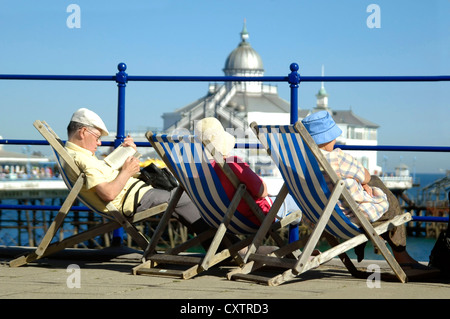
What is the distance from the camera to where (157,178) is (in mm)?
5152

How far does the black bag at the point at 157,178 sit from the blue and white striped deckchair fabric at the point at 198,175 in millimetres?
578

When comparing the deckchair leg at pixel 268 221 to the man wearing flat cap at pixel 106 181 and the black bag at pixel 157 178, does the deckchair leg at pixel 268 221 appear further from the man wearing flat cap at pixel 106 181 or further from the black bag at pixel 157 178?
the black bag at pixel 157 178

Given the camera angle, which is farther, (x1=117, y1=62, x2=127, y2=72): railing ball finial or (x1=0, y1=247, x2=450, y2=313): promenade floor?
(x1=117, y1=62, x2=127, y2=72): railing ball finial

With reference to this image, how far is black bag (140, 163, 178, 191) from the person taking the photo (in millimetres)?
5129

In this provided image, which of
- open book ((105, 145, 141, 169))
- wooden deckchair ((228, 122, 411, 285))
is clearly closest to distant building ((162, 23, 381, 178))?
open book ((105, 145, 141, 169))

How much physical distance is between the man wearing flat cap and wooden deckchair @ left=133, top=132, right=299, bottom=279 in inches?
11.4

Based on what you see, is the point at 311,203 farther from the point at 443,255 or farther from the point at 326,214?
the point at 443,255

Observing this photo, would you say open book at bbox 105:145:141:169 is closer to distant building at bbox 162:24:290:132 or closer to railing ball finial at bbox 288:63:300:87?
railing ball finial at bbox 288:63:300:87

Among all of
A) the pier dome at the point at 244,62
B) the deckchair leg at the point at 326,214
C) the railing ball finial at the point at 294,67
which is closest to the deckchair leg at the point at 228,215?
the deckchair leg at the point at 326,214


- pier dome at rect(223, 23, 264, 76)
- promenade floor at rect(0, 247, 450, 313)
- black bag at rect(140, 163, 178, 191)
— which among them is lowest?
promenade floor at rect(0, 247, 450, 313)

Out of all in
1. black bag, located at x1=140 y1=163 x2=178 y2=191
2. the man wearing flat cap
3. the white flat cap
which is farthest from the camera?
black bag, located at x1=140 y1=163 x2=178 y2=191

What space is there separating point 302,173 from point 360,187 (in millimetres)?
369

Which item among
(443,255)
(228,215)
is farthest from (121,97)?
(443,255)
